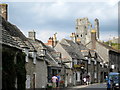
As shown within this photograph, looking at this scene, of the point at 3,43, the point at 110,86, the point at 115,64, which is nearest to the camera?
the point at 3,43

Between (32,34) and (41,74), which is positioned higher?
(32,34)

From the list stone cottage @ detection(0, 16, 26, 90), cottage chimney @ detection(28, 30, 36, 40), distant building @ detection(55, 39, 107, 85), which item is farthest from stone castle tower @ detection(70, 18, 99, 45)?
stone cottage @ detection(0, 16, 26, 90)

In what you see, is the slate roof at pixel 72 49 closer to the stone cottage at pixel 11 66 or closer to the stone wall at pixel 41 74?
the stone wall at pixel 41 74

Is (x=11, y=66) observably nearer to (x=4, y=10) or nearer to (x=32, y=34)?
(x=4, y=10)

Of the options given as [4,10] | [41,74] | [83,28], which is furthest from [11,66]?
[83,28]

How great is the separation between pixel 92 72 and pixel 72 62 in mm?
10181

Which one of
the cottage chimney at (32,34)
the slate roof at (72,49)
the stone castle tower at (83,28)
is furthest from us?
the stone castle tower at (83,28)

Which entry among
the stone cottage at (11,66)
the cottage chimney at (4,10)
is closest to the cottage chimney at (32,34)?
the cottage chimney at (4,10)

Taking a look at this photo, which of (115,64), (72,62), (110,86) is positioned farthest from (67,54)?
(115,64)

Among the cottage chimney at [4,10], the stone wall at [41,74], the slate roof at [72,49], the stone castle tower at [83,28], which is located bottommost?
the stone wall at [41,74]

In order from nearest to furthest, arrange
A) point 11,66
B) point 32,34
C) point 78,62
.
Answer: point 11,66 < point 32,34 < point 78,62

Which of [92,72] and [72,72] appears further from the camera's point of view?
[92,72]

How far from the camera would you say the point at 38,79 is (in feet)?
92.2

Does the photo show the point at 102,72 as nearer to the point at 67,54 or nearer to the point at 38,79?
the point at 67,54
